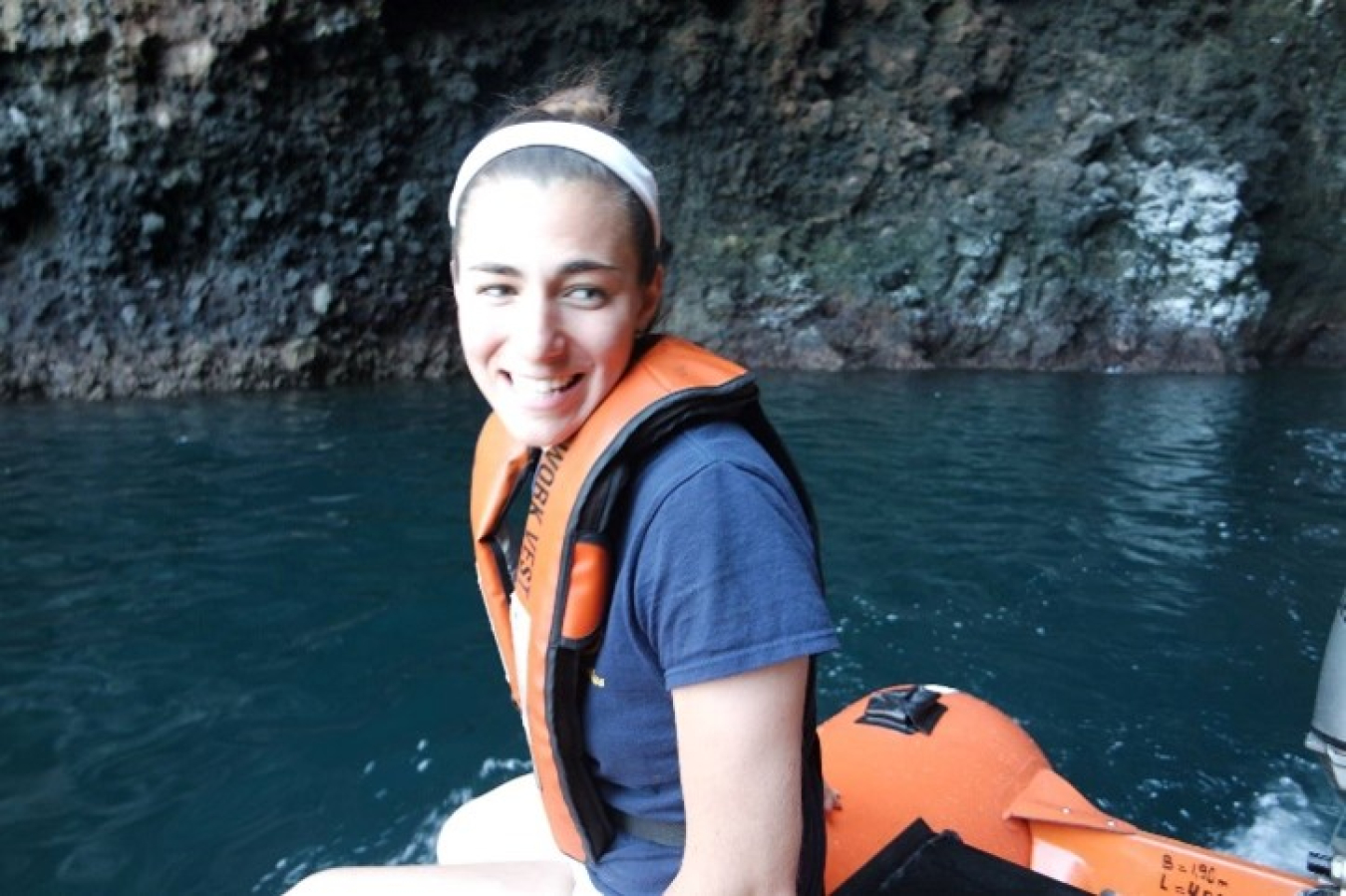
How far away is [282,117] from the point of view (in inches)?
389

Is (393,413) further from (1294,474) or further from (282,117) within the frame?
(1294,474)

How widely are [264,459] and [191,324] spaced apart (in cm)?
374

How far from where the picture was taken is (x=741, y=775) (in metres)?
1.01

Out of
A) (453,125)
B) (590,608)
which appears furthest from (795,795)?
(453,125)

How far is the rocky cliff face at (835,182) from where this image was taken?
9.89 m

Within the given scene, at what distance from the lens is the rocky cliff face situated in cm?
989

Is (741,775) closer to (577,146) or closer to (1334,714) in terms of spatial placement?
(577,146)

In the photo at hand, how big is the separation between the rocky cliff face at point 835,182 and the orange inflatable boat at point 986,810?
877 centimetres

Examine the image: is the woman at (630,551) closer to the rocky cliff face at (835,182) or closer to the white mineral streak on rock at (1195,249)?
the rocky cliff face at (835,182)

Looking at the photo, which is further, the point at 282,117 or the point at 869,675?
the point at 282,117

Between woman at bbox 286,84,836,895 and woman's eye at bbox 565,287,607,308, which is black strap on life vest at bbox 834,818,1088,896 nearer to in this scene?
woman at bbox 286,84,836,895

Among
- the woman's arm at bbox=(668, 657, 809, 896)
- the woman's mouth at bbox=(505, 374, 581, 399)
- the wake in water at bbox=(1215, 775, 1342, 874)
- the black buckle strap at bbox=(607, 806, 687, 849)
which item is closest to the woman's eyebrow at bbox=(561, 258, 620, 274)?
the woman's mouth at bbox=(505, 374, 581, 399)

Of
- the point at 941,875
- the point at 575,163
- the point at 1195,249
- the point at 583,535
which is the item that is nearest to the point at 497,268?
the point at 575,163

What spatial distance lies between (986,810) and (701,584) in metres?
1.41
